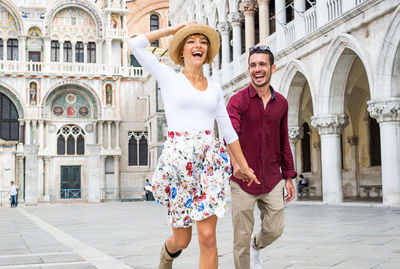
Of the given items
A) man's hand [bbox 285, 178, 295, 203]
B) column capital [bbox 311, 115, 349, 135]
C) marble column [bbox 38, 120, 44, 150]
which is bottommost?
man's hand [bbox 285, 178, 295, 203]

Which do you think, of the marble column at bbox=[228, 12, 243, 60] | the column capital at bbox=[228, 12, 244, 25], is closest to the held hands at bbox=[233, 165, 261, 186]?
the marble column at bbox=[228, 12, 243, 60]

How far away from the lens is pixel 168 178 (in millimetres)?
3848

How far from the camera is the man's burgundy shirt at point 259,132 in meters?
4.51

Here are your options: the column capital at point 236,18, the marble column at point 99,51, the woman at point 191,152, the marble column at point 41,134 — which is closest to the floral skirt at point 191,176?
the woman at point 191,152

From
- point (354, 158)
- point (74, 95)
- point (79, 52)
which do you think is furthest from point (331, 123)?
point (79, 52)

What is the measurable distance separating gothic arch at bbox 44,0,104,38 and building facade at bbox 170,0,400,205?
1272 cm

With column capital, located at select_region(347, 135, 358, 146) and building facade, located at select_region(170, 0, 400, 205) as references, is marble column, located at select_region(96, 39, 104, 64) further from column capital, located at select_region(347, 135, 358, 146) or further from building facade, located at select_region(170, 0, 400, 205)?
column capital, located at select_region(347, 135, 358, 146)

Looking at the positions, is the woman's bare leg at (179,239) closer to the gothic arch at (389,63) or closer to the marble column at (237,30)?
the gothic arch at (389,63)

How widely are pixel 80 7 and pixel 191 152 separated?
118 feet

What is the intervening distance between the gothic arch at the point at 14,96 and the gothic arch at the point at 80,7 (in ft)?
14.4

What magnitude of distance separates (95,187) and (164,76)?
989 inches

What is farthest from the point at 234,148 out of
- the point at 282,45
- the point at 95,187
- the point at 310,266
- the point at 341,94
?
the point at 95,187

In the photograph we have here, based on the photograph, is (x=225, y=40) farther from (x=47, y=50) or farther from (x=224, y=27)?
(x=47, y=50)

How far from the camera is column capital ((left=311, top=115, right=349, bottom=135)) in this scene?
16.5m
